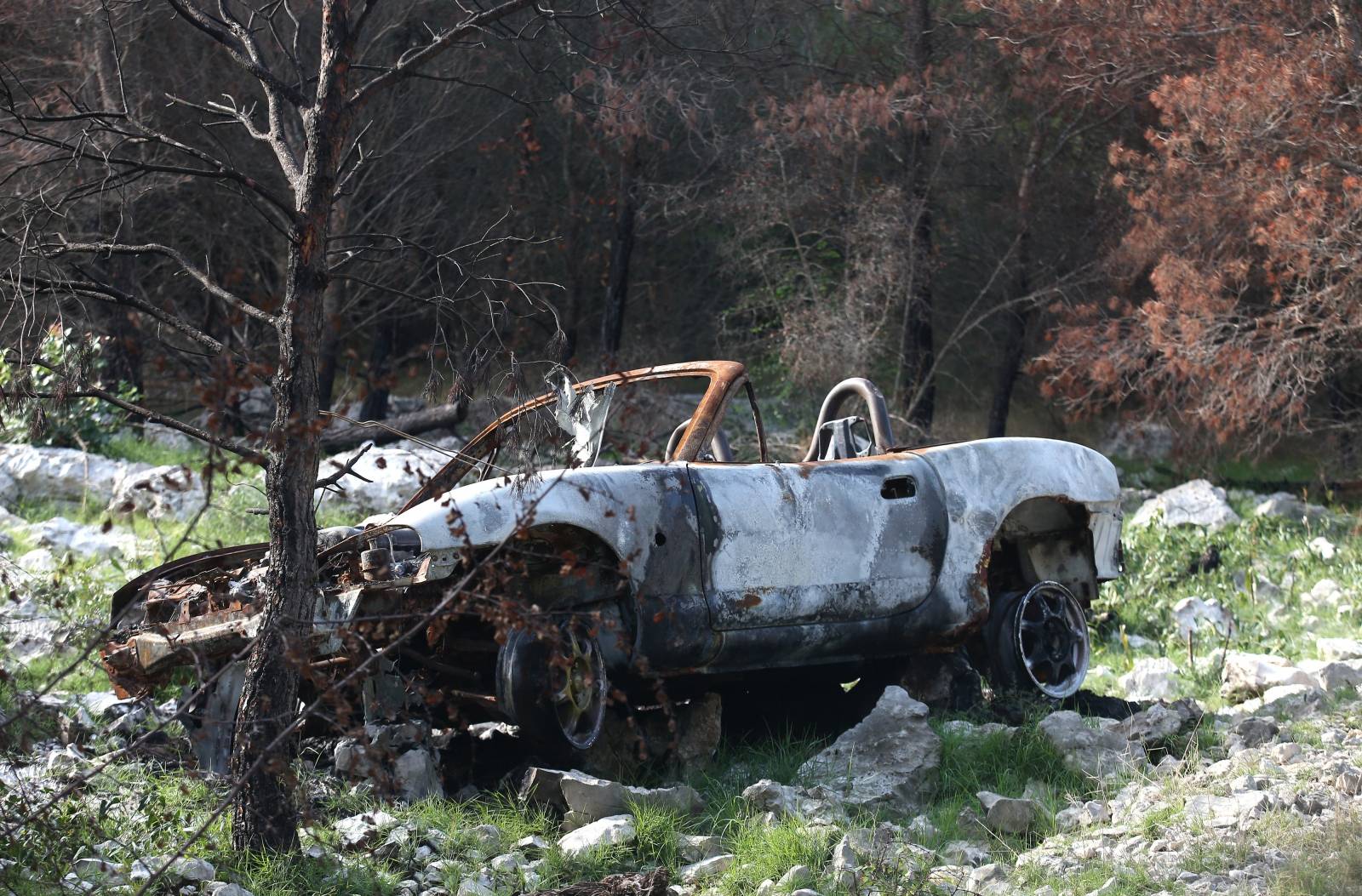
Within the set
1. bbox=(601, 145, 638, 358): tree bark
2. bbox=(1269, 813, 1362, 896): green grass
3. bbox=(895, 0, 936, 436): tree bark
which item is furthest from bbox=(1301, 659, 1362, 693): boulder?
bbox=(601, 145, 638, 358): tree bark

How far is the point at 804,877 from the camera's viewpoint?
4.46 metres

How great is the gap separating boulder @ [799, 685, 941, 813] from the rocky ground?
1cm

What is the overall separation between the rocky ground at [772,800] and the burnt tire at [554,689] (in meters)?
0.14

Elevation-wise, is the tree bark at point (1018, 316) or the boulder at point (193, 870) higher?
the tree bark at point (1018, 316)

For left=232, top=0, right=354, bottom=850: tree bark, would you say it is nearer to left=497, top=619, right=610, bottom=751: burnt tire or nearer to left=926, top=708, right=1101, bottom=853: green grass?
left=497, top=619, right=610, bottom=751: burnt tire

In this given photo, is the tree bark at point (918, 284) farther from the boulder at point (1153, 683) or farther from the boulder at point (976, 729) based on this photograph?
the boulder at point (976, 729)

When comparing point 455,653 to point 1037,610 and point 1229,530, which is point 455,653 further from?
point 1229,530

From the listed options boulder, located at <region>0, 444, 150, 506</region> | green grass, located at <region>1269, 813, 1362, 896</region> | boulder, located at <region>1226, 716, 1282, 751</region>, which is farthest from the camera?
boulder, located at <region>0, 444, 150, 506</region>

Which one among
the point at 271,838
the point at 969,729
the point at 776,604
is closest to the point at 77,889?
the point at 271,838

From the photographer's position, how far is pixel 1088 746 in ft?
19.1

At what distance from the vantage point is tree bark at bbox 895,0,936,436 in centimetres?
1669

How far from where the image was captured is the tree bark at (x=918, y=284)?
16688 millimetres

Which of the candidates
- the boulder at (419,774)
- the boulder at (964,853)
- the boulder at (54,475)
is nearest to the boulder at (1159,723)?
the boulder at (964,853)

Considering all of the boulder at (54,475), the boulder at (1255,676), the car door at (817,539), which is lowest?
the boulder at (1255,676)
